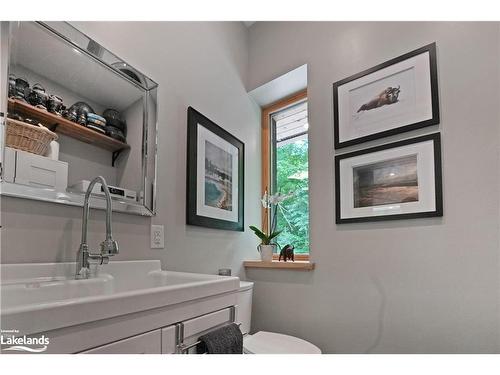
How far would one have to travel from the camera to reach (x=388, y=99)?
5.57 ft

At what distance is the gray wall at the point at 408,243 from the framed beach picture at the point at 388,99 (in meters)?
0.05

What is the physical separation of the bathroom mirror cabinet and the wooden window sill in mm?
878

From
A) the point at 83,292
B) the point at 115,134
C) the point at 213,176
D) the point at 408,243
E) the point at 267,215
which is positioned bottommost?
the point at 83,292

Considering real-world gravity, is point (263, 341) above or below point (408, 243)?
below

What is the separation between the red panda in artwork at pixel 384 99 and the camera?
1.67 metres

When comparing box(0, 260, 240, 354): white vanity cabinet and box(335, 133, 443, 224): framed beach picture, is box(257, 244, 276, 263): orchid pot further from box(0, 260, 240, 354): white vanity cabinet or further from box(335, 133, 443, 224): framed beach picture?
box(0, 260, 240, 354): white vanity cabinet

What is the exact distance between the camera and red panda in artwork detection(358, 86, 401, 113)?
5.49 ft

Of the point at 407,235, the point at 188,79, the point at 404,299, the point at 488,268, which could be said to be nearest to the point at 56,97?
the point at 188,79

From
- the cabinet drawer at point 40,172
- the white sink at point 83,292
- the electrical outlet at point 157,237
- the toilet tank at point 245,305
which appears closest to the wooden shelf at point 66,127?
the cabinet drawer at point 40,172

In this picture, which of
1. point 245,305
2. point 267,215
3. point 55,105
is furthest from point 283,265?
point 55,105

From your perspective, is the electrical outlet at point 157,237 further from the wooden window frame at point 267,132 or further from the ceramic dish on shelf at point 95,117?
the wooden window frame at point 267,132

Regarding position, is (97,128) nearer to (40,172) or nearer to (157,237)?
(40,172)

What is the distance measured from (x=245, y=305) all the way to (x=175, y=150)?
39.3 inches

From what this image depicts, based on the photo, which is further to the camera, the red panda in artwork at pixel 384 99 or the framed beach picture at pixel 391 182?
the red panda in artwork at pixel 384 99
